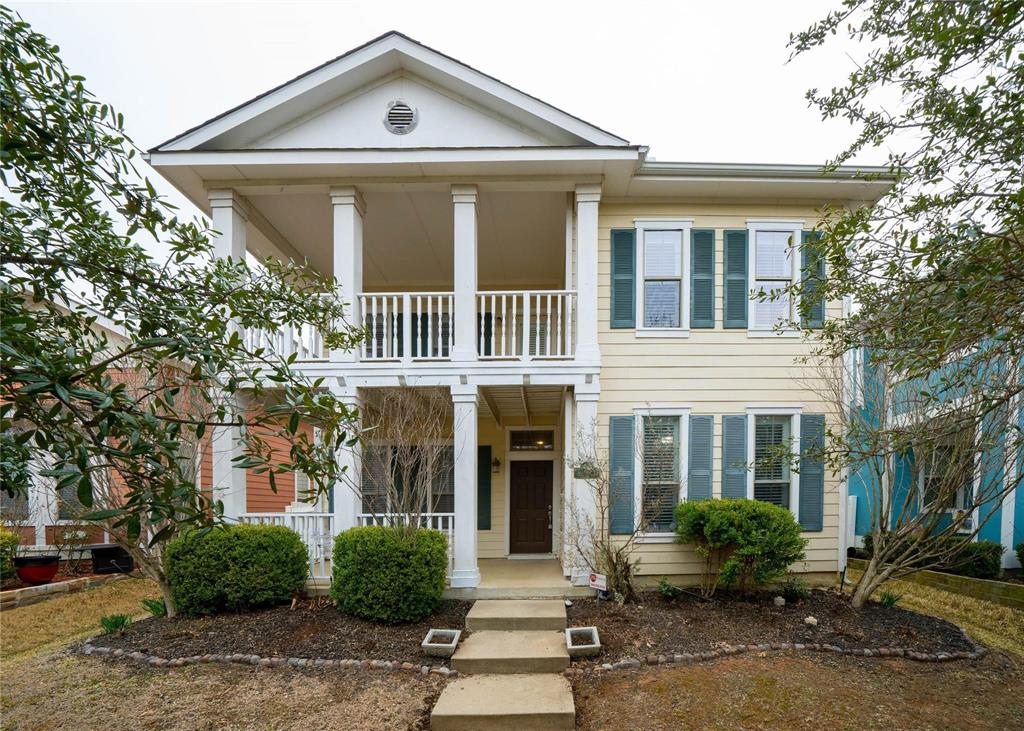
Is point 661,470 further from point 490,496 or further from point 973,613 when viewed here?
point 973,613

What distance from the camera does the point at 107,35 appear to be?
23.3ft

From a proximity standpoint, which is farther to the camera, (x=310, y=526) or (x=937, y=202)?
(x=310, y=526)

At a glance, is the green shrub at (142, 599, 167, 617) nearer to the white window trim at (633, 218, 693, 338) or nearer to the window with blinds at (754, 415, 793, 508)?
the white window trim at (633, 218, 693, 338)

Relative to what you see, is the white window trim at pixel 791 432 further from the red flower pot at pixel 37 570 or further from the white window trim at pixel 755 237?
the red flower pot at pixel 37 570

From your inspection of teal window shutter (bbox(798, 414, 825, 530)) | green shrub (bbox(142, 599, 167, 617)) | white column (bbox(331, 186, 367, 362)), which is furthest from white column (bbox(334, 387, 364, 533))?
teal window shutter (bbox(798, 414, 825, 530))

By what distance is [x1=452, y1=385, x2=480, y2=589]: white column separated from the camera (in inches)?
287

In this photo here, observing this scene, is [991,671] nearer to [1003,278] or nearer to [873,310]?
[873,310]

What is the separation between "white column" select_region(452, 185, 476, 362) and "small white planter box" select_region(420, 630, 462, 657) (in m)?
3.42

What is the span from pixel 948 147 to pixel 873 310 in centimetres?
111

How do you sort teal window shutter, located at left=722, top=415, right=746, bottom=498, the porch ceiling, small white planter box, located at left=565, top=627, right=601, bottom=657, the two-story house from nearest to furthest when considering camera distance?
small white planter box, located at left=565, top=627, right=601, bottom=657 → the two-story house → teal window shutter, located at left=722, top=415, right=746, bottom=498 → the porch ceiling

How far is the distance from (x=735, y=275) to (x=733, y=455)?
105 inches

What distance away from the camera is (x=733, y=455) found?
796 centimetres

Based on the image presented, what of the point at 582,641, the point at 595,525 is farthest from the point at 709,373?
the point at 582,641

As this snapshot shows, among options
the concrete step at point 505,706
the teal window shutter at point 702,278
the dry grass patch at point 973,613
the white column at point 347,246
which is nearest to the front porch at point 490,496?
the white column at point 347,246
